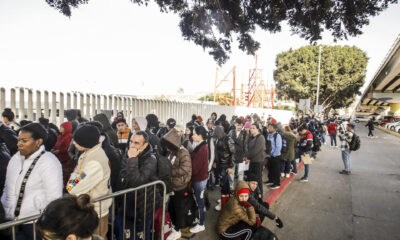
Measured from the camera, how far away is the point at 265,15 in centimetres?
482

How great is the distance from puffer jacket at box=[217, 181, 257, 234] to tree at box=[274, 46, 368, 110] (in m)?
30.9

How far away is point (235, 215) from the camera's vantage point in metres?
3.46

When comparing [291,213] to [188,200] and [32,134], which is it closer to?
[188,200]

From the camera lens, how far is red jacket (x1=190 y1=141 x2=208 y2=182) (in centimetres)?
403

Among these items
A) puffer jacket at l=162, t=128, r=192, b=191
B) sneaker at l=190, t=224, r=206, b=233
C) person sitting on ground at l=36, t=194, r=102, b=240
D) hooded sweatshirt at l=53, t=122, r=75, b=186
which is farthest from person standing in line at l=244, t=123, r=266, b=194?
person sitting on ground at l=36, t=194, r=102, b=240

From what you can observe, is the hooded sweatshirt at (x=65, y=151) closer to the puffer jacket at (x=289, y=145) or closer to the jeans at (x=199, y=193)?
the jeans at (x=199, y=193)

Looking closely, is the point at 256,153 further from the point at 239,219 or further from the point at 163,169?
the point at 163,169

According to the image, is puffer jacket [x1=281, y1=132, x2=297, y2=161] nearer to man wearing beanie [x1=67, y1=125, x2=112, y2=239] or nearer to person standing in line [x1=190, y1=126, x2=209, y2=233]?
person standing in line [x1=190, y1=126, x2=209, y2=233]

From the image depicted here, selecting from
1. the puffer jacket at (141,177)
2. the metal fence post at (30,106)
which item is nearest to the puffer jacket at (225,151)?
the puffer jacket at (141,177)

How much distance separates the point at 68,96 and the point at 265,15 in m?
5.10

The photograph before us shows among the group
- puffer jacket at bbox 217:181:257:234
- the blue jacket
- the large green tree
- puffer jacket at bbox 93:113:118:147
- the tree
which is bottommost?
puffer jacket at bbox 217:181:257:234

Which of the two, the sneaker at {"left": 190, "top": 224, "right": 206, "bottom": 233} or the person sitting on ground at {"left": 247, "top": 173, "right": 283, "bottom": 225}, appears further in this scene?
the sneaker at {"left": 190, "top": 224, "right": 206, "bottom": 233}

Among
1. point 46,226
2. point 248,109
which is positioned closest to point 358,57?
point 248,109

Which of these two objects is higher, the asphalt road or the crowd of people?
the crowd of people
